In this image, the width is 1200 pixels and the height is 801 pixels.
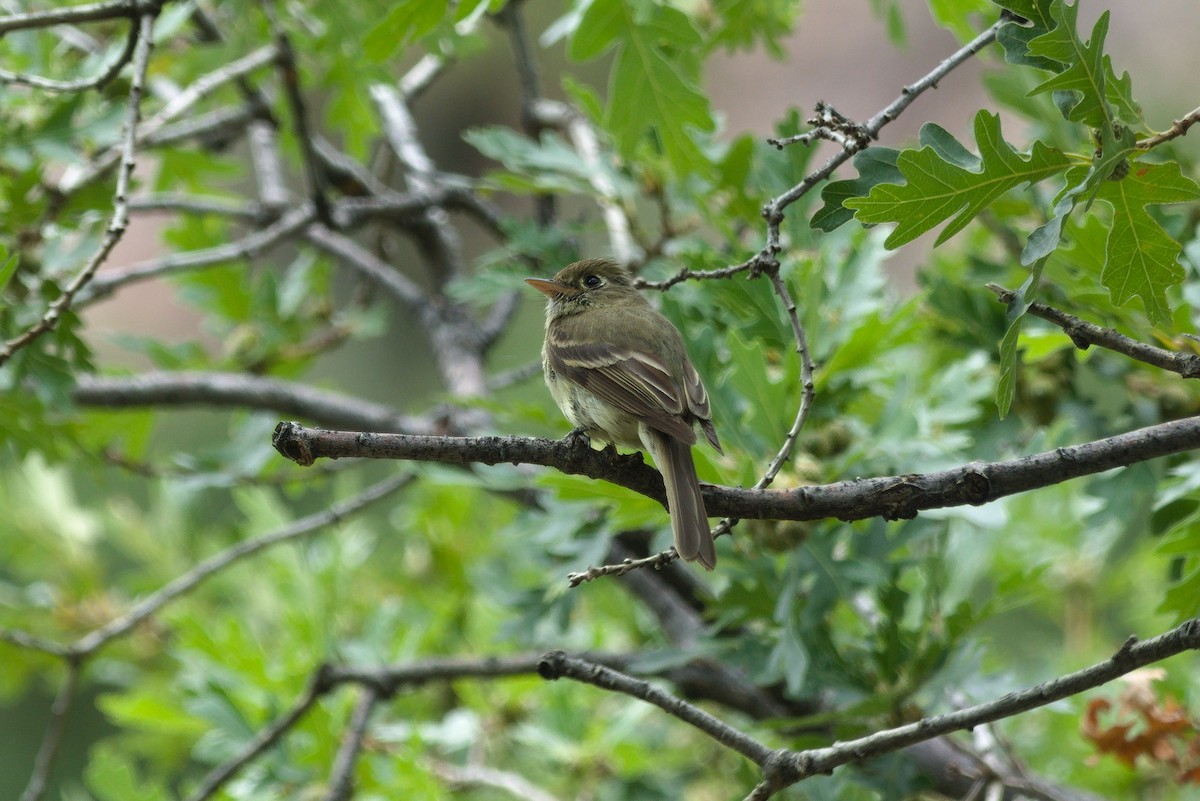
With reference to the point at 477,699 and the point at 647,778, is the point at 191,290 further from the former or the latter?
the point at 647,778

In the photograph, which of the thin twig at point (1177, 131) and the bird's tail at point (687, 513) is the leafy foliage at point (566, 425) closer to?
the thin twig at point (1177, 131)

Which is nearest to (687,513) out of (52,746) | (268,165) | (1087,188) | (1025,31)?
(1087,188)

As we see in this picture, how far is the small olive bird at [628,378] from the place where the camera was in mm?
1992

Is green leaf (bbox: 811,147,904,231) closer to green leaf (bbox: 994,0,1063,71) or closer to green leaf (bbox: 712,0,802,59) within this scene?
green leaf (bbox: 994,0,1063,71)

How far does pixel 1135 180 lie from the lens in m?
1.62

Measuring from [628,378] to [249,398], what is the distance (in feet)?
5.41

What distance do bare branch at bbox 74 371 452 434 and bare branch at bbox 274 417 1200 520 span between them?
193 centimetres

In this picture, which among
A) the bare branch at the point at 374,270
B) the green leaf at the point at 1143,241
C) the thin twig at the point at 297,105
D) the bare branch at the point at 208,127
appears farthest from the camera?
the bare branch at the point at 374,270

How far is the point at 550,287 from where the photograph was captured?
3.14m

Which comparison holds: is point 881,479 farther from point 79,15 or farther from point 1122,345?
point 79,15

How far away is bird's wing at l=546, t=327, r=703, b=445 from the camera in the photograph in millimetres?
2304

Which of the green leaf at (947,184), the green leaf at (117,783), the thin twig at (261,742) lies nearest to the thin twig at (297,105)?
the thin twig at (261,742)

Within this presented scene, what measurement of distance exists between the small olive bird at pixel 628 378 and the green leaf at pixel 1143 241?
0.69 metres

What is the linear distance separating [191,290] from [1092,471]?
3265 millimetres
